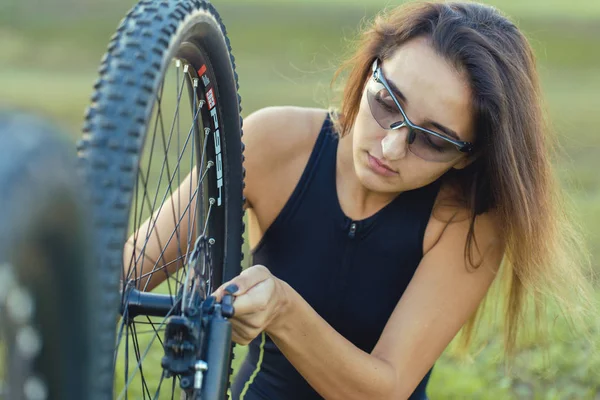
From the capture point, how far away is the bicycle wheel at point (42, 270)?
0.91m

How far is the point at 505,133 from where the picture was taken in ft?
6.31

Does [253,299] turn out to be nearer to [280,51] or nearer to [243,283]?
[243,283]

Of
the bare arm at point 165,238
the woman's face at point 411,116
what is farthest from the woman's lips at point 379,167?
the bare arm at point 165,238

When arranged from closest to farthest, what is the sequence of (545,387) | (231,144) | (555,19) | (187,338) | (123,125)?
(123,125)
(187,338)
(231,144)
(545,387)
(555,19)

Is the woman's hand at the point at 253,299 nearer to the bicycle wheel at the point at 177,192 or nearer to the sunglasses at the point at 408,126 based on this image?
the bicycle wheel at the point at 177,192

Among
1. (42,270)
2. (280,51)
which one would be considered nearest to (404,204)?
(42,270)

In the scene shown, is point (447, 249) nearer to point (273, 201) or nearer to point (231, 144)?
point (273, 201)

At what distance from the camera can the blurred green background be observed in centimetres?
816

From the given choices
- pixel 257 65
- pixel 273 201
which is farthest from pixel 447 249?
pixel 257 65

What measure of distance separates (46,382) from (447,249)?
4.14 feet

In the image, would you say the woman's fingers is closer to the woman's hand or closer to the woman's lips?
the woman's hand

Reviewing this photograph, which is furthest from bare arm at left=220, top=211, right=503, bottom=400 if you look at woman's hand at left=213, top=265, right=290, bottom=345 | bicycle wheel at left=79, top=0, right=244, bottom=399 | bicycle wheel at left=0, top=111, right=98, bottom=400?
bicycle wheel at left=0, top=111, right=98, bottom=400

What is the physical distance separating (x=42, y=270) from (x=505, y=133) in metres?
1.16

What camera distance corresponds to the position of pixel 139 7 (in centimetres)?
143
